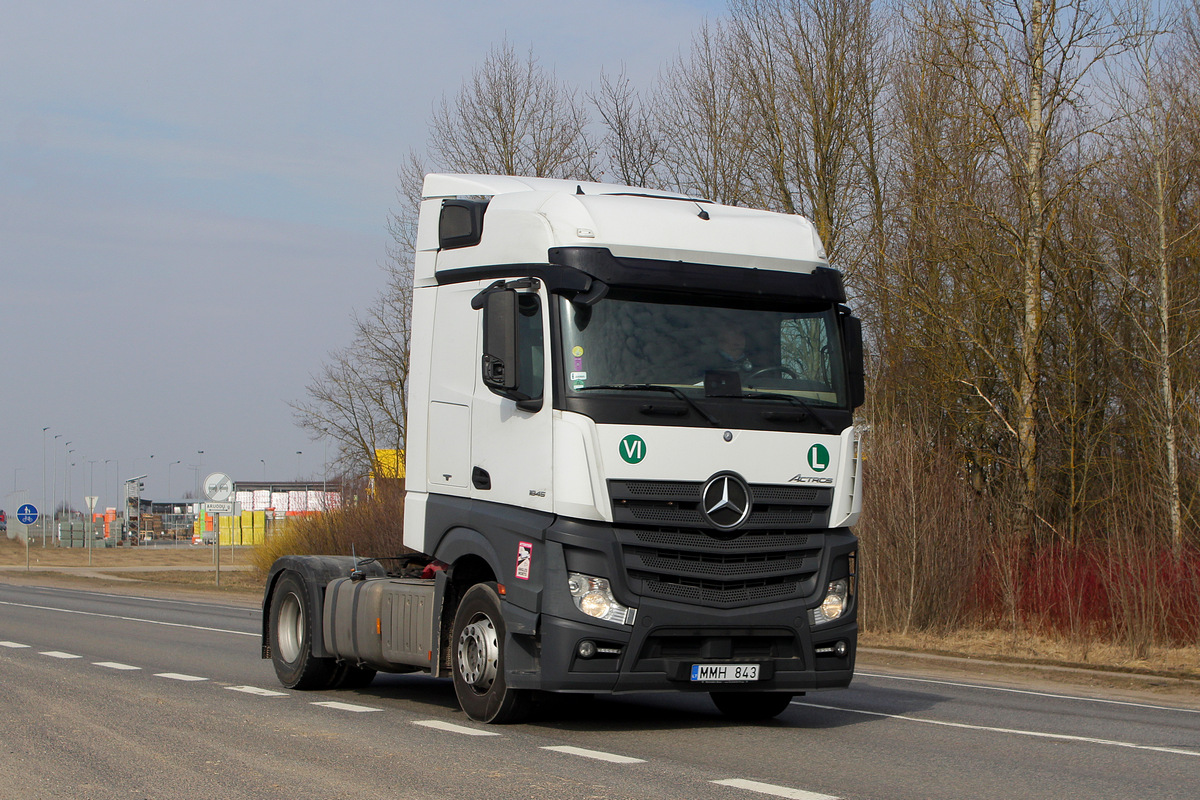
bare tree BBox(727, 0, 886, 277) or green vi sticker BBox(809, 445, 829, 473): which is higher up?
bare tree BBox(727, 0, 886, 277)

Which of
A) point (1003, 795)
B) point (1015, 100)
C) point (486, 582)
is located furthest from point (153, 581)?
point (1003, 795)

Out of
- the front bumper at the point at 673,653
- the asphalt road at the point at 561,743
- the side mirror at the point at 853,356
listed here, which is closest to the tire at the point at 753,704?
the asphalt road at the point at 561,743

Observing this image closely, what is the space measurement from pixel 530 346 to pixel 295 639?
4598mm

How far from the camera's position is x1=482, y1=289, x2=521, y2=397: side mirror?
9516mm

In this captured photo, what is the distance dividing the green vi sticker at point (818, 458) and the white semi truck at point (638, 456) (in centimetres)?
1

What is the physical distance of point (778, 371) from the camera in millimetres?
9977

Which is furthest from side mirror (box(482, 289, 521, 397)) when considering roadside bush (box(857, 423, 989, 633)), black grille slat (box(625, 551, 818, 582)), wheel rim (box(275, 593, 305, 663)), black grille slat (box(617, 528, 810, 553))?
roadside bush (box(857, 423, 989, 633))

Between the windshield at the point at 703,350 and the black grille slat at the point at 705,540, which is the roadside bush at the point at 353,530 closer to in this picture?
the windshield at the point at 703,350

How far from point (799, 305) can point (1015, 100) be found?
665 inches

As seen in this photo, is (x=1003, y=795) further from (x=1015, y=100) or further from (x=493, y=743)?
(x=1015, y=100)

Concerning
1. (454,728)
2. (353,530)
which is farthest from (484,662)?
(353,530)

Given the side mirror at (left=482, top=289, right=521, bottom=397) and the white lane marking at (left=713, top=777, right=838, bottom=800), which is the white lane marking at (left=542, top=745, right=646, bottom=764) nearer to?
the white lane marking at (left=713, top=777, right=838, bottom=800)

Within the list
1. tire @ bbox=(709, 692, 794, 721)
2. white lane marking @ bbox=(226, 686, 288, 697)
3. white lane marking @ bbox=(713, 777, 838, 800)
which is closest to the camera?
white lane marking @ bbox=(713, 777, 838, 800)

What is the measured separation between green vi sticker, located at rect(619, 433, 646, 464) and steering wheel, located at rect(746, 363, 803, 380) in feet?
3.23
